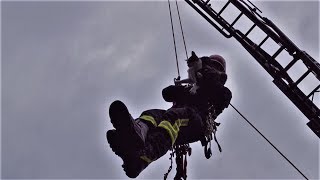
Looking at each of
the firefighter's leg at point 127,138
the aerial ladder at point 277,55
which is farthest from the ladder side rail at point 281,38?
the firefighter's leg at point 127,138

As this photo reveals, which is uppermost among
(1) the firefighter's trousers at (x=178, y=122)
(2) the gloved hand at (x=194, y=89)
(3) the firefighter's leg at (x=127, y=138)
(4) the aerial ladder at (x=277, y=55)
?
(4) the aerial ladder at (x=277, y=55)

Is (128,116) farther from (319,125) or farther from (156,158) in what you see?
(319,125)

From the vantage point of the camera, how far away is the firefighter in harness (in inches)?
277

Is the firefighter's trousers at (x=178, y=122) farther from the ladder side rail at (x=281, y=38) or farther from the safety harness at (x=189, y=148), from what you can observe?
the ladder side rail at (x=281, y=38)

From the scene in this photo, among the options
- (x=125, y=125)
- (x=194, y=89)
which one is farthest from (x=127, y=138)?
(x=194, y=89)

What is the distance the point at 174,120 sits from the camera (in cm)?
827

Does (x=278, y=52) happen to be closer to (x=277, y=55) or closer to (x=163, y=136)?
(x=277, y=55)

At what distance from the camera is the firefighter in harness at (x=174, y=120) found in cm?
702

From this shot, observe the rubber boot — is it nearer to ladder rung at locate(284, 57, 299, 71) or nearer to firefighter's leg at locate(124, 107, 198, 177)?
firefighter's leg at locate(124, 107, 198, 177)

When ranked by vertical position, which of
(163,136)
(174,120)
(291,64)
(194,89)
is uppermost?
(291,64)

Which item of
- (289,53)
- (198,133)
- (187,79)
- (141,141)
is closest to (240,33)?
(289,53)

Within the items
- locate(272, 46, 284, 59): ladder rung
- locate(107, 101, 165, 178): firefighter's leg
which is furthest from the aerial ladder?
locate(107, 101, 165, 178): firefighter's leg

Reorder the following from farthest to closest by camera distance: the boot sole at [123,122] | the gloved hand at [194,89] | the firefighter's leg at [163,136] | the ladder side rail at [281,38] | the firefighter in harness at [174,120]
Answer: the ladder side rail at [281,38], the gloved hand at [194,89], the firefighter's leg at [163,136], the firefighter in harness at [174,120], the boot sole at [123,122]

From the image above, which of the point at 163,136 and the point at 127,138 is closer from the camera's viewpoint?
the point at 127,138
